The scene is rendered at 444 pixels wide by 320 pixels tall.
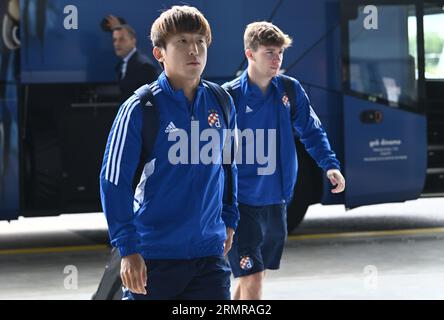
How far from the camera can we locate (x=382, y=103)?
1144cm

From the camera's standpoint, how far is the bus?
10.4 metres

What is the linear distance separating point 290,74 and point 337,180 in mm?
5235

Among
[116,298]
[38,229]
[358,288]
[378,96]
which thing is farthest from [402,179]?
[116,298]

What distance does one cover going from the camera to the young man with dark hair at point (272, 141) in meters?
6.47

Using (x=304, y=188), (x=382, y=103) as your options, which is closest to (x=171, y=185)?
(x=304, y=188)

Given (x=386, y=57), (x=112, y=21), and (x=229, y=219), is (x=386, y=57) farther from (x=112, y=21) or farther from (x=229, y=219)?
(x=229, y=219)

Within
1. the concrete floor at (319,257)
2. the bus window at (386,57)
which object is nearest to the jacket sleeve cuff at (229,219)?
the concrete floor at (319,257)

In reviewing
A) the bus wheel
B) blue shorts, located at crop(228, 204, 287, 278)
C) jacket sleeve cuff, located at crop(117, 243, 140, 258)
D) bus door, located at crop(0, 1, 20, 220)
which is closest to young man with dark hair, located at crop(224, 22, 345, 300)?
blue shorts, located at crop(228, 204, 287, 278)

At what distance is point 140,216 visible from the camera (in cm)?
430

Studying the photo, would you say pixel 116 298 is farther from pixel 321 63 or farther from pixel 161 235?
pixel 321 63

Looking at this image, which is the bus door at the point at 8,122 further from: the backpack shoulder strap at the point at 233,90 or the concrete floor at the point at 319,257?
the backpack shoulder strap at the point at 233,90

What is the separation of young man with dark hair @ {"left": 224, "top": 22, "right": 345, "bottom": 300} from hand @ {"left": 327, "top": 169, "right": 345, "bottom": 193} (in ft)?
1.25

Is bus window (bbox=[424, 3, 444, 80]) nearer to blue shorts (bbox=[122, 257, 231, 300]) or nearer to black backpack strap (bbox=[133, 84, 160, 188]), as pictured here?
blue shorts (bbox=[122, 257, 231, 300])
